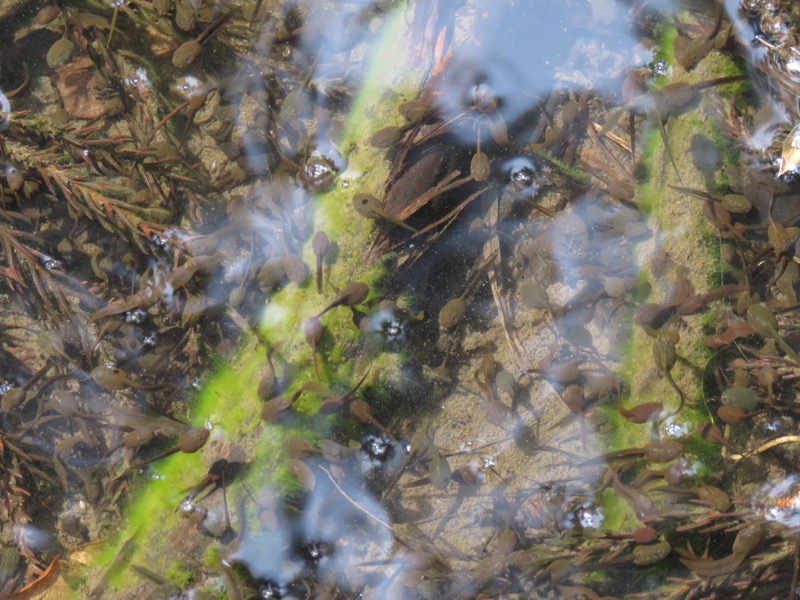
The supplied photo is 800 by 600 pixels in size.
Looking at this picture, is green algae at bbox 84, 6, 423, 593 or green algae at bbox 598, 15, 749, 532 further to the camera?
green algae at bbox 84, 6, 423, 593

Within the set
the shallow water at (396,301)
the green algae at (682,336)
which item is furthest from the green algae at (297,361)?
the green algae at (682,336)

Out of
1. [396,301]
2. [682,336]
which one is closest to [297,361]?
[396,301]

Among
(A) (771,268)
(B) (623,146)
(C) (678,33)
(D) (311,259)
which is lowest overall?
(D) (311,259)

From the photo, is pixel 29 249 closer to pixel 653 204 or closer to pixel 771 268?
pixel 653 204

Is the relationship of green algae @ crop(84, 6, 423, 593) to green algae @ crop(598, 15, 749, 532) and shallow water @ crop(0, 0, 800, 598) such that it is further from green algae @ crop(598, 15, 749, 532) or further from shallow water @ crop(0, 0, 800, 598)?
green algae @ crop(598, 15, 749, 532)

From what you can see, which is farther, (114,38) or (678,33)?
(114,38)

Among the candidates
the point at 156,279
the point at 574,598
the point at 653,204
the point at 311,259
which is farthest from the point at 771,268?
the point at 156,279

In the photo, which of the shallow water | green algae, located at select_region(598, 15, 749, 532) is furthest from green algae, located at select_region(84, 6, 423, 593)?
green algae, located at select_region(598, 15, 749, 532)

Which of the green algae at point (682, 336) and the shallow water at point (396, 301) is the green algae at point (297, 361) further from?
the green algae at point (682, 336)
